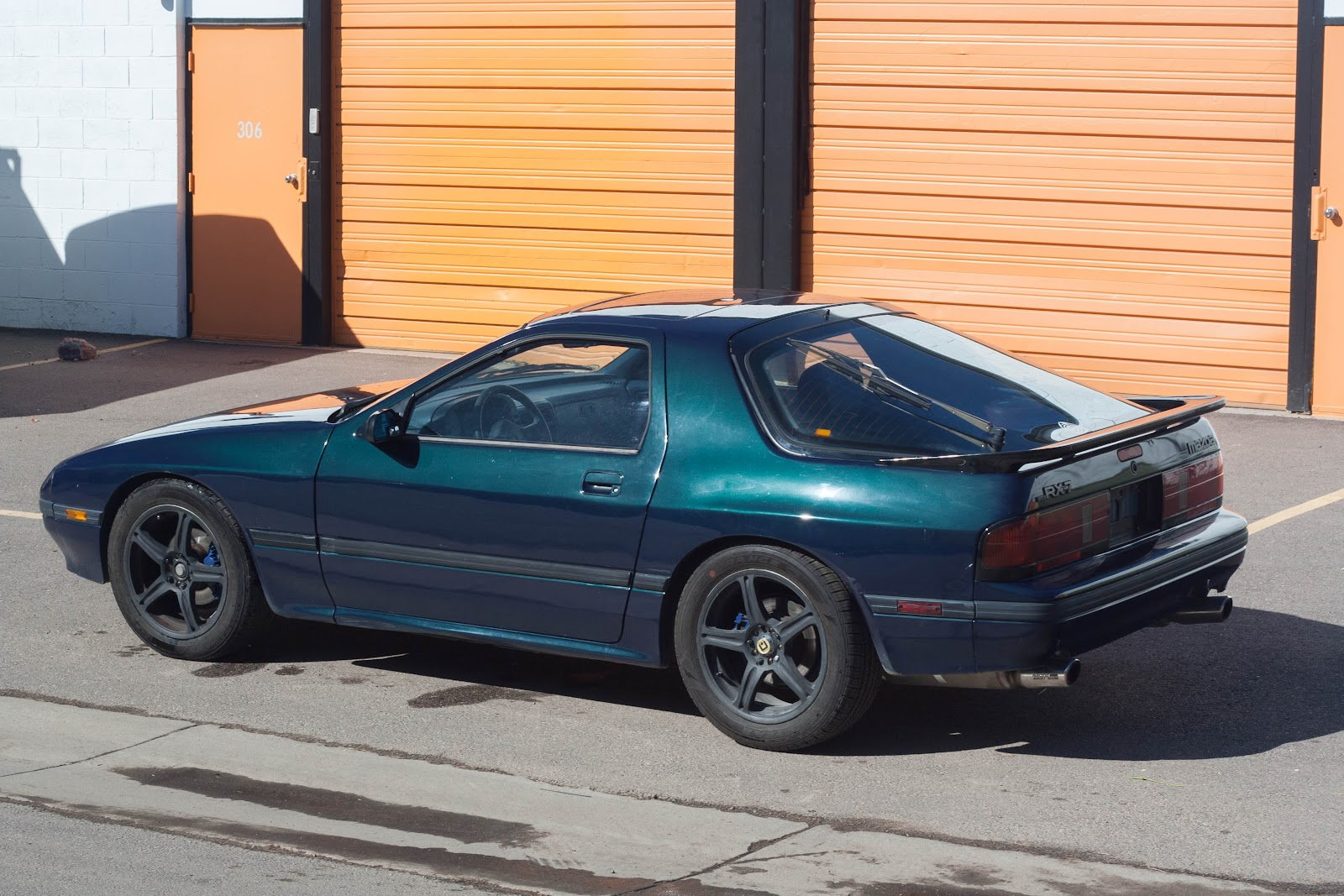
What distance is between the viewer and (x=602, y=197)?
46.1 ft

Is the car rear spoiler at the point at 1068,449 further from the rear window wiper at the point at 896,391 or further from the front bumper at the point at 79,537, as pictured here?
the front bumper at the point at 79,537

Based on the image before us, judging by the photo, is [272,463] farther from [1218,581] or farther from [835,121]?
[835,121]

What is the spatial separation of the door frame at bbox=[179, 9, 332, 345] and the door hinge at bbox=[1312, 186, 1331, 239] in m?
8.22

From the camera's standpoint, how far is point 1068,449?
16.9 ft

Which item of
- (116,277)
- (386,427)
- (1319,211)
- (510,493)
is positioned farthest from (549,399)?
(116,277)

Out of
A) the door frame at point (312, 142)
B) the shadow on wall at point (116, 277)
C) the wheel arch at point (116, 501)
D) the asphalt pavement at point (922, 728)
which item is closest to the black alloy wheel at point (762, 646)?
the asphalt pavement at point (922, 728)

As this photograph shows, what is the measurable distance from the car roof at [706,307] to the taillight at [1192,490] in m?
1.31

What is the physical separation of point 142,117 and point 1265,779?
1305 centimetres

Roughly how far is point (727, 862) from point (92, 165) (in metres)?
13.2

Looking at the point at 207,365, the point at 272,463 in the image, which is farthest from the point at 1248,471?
the point at 207,365

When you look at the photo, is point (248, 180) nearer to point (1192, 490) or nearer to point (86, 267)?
point (86, 267)

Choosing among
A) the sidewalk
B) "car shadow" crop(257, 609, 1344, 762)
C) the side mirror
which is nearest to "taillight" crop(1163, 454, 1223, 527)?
"car shadow" crop(257, 609, 1344, 762)

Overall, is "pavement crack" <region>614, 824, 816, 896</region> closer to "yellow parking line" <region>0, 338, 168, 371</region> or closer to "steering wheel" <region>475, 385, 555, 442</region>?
"steering wheel" <region>475, 385, 555, 442</region>

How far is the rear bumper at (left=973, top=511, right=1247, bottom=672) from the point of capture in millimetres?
5020
